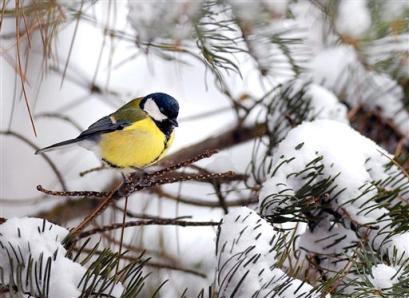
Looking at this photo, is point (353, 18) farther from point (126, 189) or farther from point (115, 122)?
point (126, 189)

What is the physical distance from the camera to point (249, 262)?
1.73 feet

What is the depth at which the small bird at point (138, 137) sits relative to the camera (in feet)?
2.36

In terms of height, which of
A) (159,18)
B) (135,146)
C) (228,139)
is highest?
(159,18)

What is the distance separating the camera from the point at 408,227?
61cm

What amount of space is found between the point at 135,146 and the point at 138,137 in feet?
0.06

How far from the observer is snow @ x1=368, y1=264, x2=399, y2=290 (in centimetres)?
56

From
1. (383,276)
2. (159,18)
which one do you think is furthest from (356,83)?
(383,276)

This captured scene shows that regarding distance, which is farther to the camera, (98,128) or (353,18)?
(353,18)

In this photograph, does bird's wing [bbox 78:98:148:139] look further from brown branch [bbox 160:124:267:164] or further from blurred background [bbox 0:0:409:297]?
brown branch [bbox 160:124:267:164]

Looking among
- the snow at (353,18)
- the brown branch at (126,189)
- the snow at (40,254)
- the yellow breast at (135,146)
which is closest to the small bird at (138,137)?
the yellow breast at (135,146)

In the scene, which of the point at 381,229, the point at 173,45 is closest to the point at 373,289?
the point at 381,229

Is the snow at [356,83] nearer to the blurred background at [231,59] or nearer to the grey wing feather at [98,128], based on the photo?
the blurred background at [231,59]

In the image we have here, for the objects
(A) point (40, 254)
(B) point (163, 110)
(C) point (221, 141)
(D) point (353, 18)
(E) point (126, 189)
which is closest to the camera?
(A) point (40, 254)

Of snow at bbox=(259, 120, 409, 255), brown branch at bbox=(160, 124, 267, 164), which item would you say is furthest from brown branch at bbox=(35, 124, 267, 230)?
snow at bbox=(259, 120, 409, 255)
